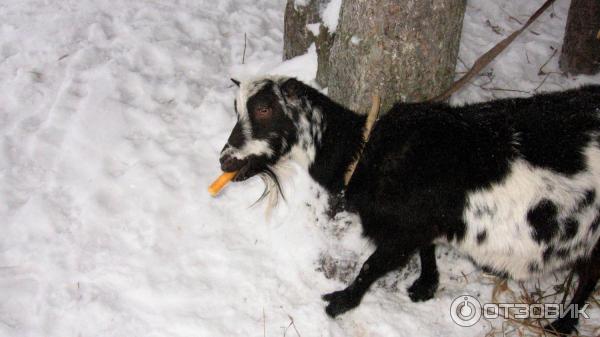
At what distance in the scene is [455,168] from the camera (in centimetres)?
221

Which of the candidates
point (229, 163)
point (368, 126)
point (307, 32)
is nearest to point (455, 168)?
point (368, 126)

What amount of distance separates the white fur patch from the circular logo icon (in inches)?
18.5

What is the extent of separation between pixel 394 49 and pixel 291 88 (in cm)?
60

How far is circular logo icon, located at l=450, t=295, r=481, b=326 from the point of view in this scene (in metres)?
2.71

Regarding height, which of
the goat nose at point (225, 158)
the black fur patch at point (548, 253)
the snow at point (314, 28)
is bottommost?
the black fur patch at point (548, 253)

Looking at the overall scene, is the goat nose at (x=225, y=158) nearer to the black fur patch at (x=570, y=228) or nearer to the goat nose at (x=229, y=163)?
the goat nose at (x=229, y=163)

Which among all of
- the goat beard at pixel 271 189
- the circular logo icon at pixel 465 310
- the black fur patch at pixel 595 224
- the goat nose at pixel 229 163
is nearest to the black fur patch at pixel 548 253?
the black fur patch at pixel 595 224

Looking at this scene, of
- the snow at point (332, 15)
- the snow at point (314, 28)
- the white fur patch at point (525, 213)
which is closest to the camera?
the white fur patch at point (525, 213)

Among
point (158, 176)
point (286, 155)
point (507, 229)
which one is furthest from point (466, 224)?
point (158, 176)

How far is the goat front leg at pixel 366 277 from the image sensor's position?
2.51 meters

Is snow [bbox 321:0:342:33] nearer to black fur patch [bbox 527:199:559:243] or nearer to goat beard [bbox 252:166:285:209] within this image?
goat beard [bbox 252:166:285:209]

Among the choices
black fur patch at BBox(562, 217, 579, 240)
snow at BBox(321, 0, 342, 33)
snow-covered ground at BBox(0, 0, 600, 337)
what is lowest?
snow-covered ground at BBox(0, 0, 600, 337)

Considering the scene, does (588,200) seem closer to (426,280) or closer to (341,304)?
(426,280)

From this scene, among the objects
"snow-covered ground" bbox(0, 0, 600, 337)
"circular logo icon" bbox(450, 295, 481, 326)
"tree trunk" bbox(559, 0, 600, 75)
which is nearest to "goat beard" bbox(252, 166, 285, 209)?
"snow-covered ground" bbox(0, 0, 600, 337)
